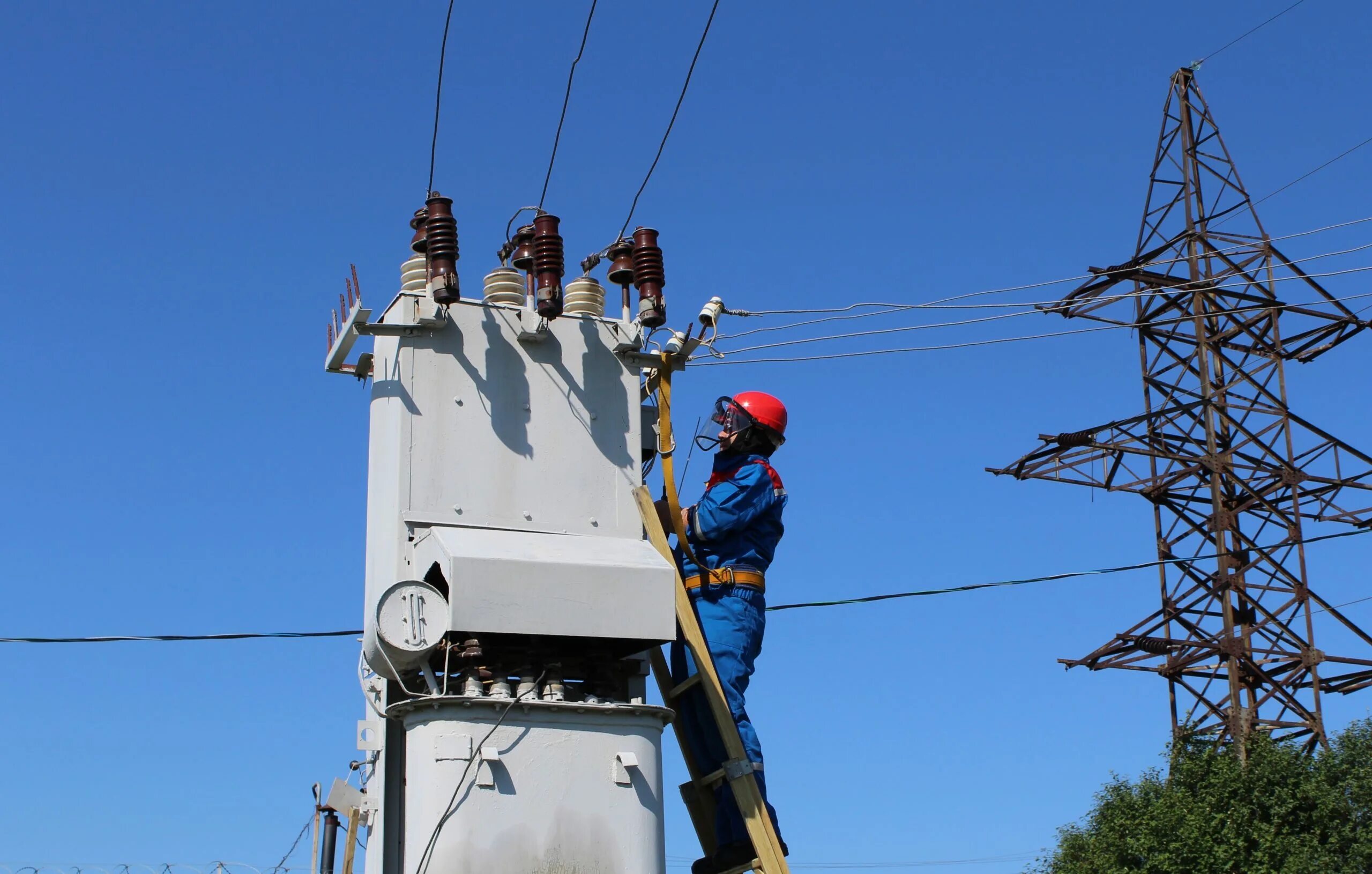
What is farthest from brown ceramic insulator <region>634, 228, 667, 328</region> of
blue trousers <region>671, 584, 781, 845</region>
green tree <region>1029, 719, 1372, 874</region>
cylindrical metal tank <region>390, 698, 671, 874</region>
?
green tree <region>1029, 719, 1372, 874</region>

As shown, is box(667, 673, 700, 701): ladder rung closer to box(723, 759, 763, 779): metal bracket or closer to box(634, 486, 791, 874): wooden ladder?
box(634, 486, 791, 874): wooden ladder

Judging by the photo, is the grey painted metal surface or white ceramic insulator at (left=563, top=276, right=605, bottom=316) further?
white ceramic insulator at (left=563, top=276, right=605, bottom=316)

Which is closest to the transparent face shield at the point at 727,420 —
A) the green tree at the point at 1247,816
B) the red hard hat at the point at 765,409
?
the red hard hat at the point at 765,409

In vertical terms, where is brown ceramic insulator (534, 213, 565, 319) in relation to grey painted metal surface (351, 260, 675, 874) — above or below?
above

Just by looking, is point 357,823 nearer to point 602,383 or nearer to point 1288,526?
point 602,383

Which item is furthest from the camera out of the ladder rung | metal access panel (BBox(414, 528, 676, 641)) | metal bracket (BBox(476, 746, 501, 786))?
the ladder rung

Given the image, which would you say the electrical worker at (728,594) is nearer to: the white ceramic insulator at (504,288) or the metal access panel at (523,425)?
the metal access panel at (523,425)

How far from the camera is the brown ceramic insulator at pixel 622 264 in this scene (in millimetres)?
13820

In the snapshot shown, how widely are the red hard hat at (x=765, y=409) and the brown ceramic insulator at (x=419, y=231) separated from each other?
9.17 ft

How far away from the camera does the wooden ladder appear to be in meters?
12.4

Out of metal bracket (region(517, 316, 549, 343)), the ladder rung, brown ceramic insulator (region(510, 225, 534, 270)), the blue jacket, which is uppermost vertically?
brown ceramic insulator (region(510, 225, 534, 270))

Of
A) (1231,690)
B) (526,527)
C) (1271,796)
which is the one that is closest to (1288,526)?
(1231,690)

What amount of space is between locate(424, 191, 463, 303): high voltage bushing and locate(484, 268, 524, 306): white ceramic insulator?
690 mm

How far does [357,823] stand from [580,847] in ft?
6.78
